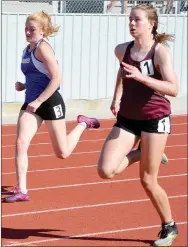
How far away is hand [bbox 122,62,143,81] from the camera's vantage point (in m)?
5.59

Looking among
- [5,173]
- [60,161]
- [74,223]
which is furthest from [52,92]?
[60,161]

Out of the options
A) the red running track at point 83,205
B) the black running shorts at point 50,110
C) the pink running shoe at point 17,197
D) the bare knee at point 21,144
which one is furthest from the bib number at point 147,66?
the pink running shoe at point 17,197

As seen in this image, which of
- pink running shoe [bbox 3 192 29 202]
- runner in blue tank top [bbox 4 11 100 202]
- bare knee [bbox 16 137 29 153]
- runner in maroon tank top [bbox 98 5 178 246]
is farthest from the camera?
pink running shoe [bbox 3 192 29 202]

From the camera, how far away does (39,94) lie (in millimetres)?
7723

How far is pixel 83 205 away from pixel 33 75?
4.47 ft

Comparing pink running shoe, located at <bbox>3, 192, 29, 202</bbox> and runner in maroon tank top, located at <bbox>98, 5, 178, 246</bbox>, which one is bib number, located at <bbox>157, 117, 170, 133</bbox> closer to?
runner in maroon tank top, located at <bbox>98, 5, 178, 246</bbox>

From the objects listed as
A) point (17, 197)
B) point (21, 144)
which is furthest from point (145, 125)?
point (17, 197)

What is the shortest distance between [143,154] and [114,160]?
22cm

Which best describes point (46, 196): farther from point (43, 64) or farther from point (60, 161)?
point (60, 161)

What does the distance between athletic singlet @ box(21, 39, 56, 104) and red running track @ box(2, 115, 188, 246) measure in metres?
1.08

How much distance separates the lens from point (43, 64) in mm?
7602

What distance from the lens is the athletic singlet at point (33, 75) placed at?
762cm

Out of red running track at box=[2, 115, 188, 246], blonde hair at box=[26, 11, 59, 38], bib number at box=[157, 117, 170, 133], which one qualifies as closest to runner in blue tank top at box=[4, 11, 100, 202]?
blonde hair at box=[26, 11, 59, 38]

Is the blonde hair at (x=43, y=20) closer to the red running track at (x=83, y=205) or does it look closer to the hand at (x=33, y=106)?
the hand at (x=33, y=106)
